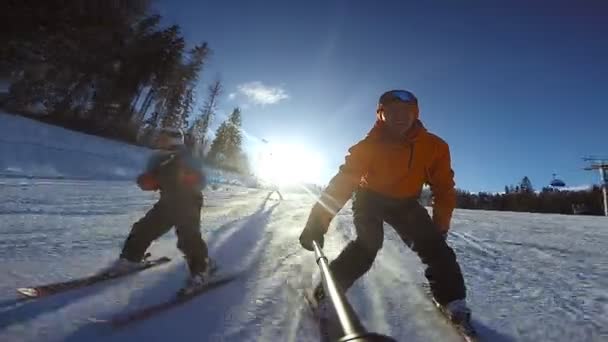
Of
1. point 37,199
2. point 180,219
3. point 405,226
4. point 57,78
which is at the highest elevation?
point 57,78

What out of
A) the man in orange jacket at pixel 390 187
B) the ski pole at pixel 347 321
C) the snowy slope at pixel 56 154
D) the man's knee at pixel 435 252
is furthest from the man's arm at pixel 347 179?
the snowy slope at pixel 56 154

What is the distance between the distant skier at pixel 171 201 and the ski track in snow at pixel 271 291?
0.31 m

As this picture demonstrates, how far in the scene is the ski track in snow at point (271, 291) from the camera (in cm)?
246

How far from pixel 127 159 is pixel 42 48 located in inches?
458

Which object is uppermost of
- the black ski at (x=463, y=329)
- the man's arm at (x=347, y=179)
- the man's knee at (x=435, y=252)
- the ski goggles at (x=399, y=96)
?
the ski goggles at (x=399, y=96)

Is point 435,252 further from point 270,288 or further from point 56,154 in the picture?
point 56,154

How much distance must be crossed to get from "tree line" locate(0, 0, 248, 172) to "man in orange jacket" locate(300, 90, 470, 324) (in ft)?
5.98

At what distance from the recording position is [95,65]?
90.2ft

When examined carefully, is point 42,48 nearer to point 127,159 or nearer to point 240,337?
point 127,159

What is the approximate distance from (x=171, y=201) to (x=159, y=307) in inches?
49.1

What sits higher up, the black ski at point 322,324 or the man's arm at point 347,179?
the man's arm at point 347,179

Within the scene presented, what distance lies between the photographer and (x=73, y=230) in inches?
212

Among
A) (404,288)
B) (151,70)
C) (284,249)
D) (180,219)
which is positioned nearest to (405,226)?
(404,288)

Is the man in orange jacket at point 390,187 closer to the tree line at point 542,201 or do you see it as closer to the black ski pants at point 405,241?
the black ski pants at point 405,241
